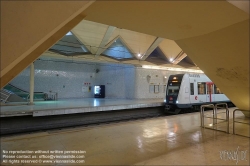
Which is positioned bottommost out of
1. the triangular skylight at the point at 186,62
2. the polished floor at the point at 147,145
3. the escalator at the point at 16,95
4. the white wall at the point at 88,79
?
the polished floor at the point at 147,145

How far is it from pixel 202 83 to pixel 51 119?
994cm

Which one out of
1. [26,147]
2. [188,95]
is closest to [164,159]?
[26,147]

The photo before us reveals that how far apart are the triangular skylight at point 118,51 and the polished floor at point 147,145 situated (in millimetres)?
10017

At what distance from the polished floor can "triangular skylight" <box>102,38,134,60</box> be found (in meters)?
10.0

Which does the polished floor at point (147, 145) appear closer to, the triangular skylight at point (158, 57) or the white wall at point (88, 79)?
the white wall at point (88, 79)

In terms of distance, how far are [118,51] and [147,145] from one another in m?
11.7

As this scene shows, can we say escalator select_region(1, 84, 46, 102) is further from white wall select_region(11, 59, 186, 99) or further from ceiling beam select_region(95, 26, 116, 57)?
ceiling beam select_region(95, 26, 116, 57)

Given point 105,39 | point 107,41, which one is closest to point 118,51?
point 107,41

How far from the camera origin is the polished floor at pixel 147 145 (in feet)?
10.2

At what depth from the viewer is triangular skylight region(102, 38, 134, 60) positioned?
14.2 metres

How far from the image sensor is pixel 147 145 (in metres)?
3.88

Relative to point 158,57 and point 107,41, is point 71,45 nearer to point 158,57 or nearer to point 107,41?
point 107,41

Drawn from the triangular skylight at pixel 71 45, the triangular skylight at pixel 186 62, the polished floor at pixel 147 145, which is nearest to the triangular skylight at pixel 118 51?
the triangular skylight at pixel 71 45

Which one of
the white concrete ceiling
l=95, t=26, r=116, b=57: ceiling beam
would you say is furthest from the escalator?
l=95, t=26, r=116, b=57: ceiling beam
